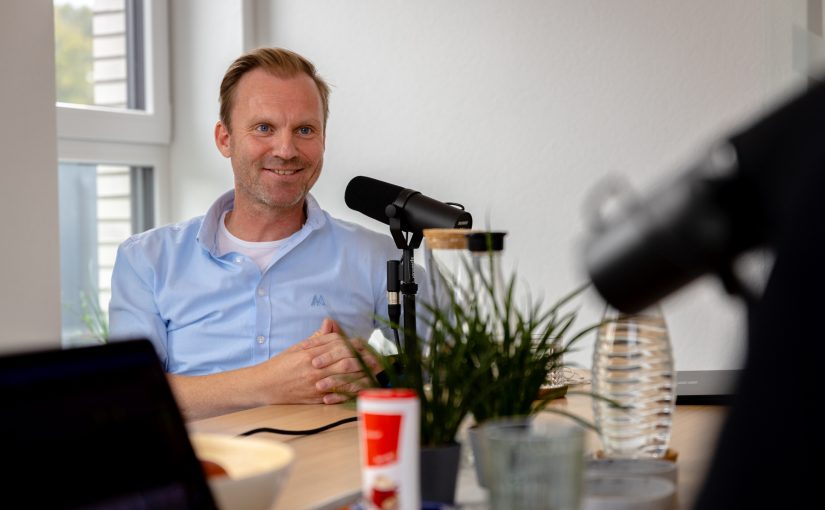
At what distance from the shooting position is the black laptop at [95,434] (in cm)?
83

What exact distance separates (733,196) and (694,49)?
2.68m

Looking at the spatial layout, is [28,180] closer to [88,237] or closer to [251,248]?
[251,248]

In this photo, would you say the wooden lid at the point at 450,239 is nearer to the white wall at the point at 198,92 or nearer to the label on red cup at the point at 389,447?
the label on red cup at the point at 389,447

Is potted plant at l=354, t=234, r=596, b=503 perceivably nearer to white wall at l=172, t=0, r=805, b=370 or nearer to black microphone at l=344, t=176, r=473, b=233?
black microphone at l=344, t=176, r=473, b=233

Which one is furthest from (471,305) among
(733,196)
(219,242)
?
(219,242)

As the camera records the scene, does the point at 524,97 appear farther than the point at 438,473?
Yes

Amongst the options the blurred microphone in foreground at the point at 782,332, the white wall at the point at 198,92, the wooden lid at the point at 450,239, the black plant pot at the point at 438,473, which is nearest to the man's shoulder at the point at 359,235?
the white wall at the point at 198,92

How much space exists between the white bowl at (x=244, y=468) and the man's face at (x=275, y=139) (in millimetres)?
1600

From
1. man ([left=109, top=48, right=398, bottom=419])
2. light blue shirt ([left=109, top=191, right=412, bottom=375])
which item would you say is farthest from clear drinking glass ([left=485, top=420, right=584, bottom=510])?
light blue shirt ([left=109, top=191, right=412, bottom=375])

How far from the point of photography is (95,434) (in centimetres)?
88

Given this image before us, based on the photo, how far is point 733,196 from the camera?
66 centimetres

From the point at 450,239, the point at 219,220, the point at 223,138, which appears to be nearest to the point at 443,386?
the point at 450,239

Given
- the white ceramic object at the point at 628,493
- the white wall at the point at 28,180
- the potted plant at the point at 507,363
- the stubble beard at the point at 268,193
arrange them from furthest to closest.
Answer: the white wall at the point at 28,180 → the stubble beard at the point at 268,193 → the potted plant at the point at 507,363 → the white ceramic object at the point at 628,493

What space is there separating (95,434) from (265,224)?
1881 mm
